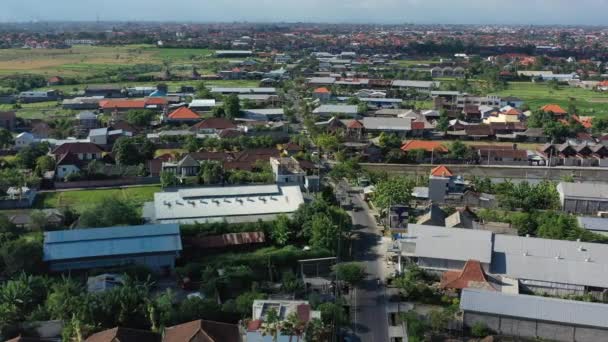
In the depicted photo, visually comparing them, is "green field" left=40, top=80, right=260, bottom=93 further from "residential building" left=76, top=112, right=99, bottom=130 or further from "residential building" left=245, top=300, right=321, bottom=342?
"residential building" left=245, top=300, right=321, bottom=342

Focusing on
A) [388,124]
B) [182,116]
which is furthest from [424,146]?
[182,116]

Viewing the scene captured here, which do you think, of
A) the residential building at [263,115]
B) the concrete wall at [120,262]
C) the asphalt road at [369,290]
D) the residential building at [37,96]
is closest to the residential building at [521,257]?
the asphalt road at [369,290]

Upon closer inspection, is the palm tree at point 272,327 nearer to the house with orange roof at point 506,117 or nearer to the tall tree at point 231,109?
the tall tree at point 231,109

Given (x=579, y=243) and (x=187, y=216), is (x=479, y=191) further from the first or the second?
(x=187, y=216)

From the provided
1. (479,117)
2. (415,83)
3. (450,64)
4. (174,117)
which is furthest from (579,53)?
(174,117)

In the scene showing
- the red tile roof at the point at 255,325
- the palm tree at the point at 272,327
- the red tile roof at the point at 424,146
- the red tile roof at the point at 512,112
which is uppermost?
the red tile roof at the point at 512,112

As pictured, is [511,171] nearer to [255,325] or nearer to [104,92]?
[255,325]
